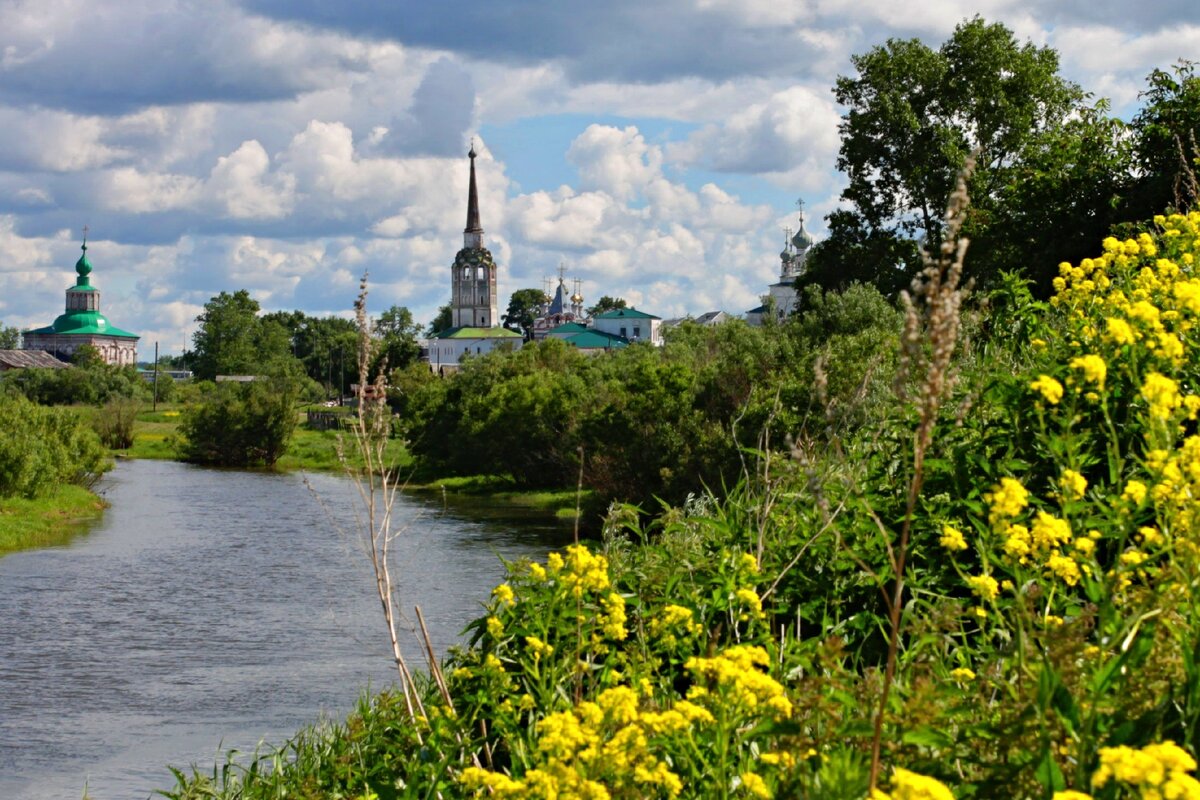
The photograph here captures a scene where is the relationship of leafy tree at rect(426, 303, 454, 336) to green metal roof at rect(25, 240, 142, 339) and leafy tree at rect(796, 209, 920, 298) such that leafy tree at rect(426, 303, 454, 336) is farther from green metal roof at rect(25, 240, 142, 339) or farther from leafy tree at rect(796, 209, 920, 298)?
leafy tree at rect(796, 209, 920, 298)

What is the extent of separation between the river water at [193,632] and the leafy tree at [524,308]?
14981 centimetres

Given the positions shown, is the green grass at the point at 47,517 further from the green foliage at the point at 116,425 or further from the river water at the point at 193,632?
the green foliage at the point at 116,425

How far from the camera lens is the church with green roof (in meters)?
188

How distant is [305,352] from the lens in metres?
181

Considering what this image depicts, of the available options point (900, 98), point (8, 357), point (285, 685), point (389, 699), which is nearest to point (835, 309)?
point (900, 98)

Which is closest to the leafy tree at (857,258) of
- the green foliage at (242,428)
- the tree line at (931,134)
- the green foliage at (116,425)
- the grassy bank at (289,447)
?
the tree line at (931,134)

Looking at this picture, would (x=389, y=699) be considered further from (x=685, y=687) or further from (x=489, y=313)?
(x=489, y=313)

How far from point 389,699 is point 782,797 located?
4781mm

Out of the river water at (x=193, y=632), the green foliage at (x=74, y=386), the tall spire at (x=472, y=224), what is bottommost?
the river water at (x=193, y=632)

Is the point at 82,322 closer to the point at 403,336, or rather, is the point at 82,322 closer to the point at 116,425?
the point at 403,336

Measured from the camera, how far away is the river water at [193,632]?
17.6 m

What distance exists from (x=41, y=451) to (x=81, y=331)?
151555mm

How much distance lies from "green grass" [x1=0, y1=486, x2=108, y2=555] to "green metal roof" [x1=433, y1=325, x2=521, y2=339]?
385 feet

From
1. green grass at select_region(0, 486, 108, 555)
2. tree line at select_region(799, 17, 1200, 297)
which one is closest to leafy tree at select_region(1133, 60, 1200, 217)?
tree line at select_region(799, 17, 1200, 297)
